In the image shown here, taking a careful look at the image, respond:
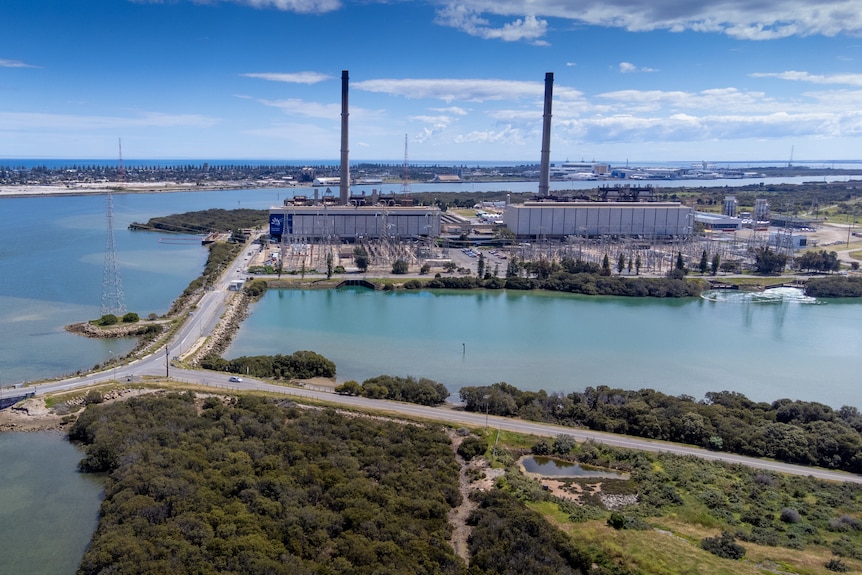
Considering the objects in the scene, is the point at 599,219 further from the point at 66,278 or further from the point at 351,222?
the point at 66,278

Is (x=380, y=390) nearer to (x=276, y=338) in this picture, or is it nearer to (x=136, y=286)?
(x=276, y=338)

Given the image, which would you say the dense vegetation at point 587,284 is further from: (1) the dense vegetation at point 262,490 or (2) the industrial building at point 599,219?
(1) the dense vegetation at point 262,490

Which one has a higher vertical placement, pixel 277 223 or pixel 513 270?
pixel 277 223

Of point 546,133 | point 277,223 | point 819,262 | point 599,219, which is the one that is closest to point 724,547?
point 819,262

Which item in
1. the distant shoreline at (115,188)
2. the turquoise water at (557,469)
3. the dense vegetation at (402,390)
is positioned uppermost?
the distant shoreline at (115,188)

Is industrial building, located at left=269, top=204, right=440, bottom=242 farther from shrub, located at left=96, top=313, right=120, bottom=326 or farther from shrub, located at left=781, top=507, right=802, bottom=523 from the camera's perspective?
shrub, located at left=781, top=507, right=802, bottom=523

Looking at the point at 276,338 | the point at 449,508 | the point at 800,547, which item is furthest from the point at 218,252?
the point at 800,547

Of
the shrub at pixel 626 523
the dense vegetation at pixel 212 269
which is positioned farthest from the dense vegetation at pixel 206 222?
the shrub at pixel 626 523
